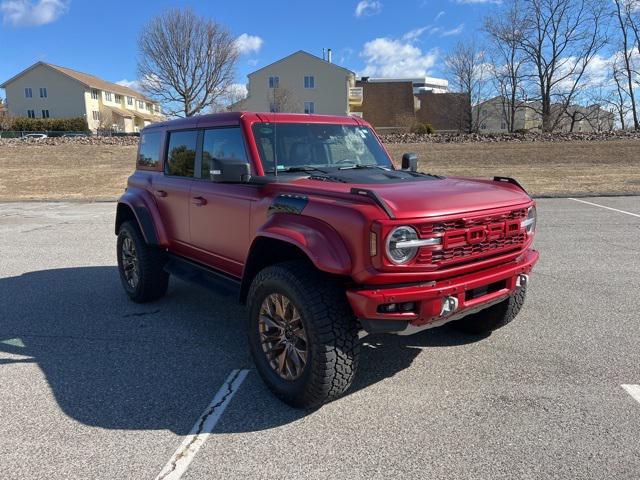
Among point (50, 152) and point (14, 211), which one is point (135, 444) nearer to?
point (14, 211)

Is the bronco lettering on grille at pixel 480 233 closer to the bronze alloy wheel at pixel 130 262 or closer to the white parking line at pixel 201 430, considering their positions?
the white parking line at pixel 201 430

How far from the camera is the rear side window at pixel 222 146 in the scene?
13.4ft

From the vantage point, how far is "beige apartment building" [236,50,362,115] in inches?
2052

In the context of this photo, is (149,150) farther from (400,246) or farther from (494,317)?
(494,317)

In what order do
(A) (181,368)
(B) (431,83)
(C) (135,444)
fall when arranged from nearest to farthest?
(C) (135,444) < (A) (181,368) < (B) (431,83)

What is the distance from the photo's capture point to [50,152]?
27.7 metres

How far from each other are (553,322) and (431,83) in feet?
384

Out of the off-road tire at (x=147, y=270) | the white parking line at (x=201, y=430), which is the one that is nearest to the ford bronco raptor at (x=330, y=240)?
the white parking line at (x=201, y=430)

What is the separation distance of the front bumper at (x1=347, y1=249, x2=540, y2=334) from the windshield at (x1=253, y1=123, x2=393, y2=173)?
1.53 m

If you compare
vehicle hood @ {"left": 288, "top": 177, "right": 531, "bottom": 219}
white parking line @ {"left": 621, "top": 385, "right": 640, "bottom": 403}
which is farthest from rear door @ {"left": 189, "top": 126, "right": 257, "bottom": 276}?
white parking line @ {"left": 621, "top": 385, "right": 640, "bottom": 403}

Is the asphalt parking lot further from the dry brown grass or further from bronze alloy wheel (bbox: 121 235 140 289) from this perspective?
the dry brown grass

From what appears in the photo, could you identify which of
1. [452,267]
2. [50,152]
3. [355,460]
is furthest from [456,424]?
[50,152]

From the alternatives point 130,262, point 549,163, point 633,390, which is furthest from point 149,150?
point 549,163

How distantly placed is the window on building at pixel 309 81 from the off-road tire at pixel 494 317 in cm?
5183
